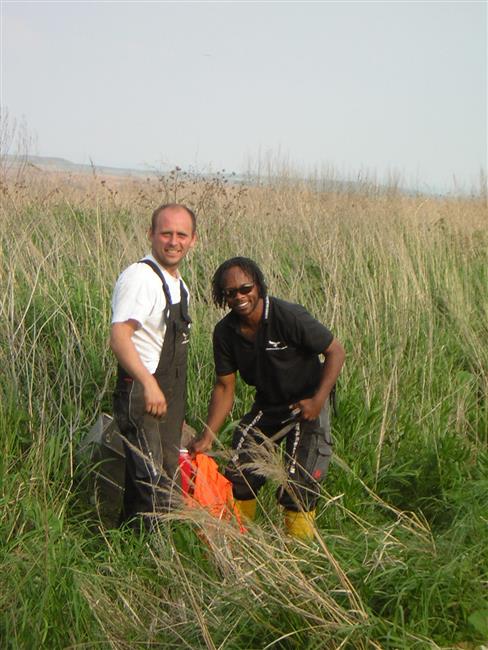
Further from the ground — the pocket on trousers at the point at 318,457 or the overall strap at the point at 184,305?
the overall strap at the point at 184,305

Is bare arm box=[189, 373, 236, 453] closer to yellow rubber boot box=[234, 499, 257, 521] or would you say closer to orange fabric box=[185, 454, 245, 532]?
orange fabric box=[185, 454, 245, 532]

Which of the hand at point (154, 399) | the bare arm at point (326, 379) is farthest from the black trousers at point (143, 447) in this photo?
the bare arm at point (326, 379)

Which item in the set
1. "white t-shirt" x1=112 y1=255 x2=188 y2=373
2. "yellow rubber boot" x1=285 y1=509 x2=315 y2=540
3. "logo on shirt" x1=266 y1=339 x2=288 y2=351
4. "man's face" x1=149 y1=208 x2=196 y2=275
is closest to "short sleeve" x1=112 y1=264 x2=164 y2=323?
"white t-shirt" x1=112 y1=255 x2=188 y2=373

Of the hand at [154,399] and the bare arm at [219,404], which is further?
the bare arm at [219,404]

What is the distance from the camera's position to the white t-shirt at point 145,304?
13.2 ft

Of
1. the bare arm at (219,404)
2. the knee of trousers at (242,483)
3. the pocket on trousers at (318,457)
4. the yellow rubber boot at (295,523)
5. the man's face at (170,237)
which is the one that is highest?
the man's face at (170,237)

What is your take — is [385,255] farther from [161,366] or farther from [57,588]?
[57,588]

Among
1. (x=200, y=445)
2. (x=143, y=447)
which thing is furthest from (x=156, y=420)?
(x=200, y=445)

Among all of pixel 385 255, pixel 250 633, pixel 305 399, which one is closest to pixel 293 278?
pixel 385 255

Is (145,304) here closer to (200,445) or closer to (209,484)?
(200,445)

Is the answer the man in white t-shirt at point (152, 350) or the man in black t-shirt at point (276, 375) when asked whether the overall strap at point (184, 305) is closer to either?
the man in white t-shirt at point (152, 350)

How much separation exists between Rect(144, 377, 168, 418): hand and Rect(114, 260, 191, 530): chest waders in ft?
0.34

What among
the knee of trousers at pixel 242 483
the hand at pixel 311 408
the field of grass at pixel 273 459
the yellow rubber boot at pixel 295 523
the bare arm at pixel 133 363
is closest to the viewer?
the field of grass at pixel 273 459

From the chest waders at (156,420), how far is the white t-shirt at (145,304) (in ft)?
0.10
